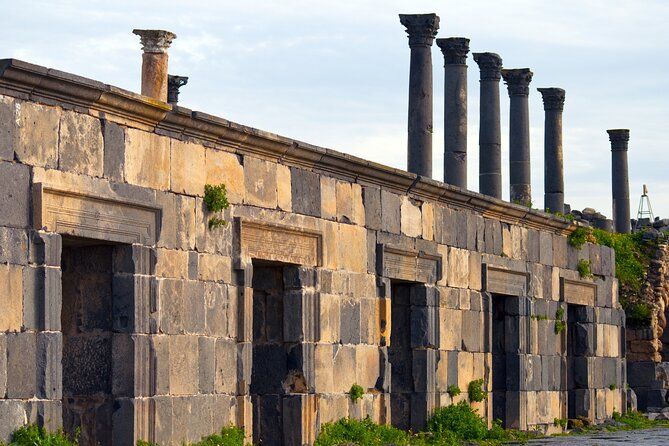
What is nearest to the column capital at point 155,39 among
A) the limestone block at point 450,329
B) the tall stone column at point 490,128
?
the limestone block at point 450,329

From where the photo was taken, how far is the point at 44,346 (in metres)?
12.1

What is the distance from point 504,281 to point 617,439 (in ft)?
9.56

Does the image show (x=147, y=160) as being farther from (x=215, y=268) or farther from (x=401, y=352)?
(x=401, y=352)

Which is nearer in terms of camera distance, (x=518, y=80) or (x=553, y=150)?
(x=518, y=80)

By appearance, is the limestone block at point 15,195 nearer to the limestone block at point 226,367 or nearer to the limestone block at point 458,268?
the limestone block at point 226,367

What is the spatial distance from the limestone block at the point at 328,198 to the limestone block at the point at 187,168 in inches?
97.1

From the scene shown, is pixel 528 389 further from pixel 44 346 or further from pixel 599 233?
pixel 44 346

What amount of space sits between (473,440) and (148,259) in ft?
24.2

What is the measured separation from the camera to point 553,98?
3656cm

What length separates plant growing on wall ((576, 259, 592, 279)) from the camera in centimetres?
2555

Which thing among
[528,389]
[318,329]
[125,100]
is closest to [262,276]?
[318,329]

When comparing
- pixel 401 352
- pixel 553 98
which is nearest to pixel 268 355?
pixel 401 352

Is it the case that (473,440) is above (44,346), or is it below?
below

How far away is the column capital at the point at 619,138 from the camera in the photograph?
43.6 metres
